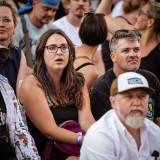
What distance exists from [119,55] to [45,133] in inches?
44.8

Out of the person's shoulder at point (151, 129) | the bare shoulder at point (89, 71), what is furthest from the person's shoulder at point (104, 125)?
the bare shoulder at point (89, 71)

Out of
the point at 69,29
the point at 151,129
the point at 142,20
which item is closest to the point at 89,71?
the point at 142,20

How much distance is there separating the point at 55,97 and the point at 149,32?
6.26ft

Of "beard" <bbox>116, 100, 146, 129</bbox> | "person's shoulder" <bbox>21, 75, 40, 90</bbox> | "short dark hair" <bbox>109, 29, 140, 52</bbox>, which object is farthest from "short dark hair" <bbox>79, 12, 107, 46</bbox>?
"beard" <bbox>116, 100, 146, 129</bbox>

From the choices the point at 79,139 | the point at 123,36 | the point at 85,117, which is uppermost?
the point at 123,36

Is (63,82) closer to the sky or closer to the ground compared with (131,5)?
closer to the ground

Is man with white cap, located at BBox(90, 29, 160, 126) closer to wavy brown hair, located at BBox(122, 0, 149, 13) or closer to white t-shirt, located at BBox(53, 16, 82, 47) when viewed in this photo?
wavy brown hair, located at BBox(122, 0, 149, 13)

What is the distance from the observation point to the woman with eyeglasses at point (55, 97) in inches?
131

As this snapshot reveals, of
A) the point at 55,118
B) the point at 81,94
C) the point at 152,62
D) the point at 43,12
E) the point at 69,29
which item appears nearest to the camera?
the point at 55,118

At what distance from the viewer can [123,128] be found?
8.64 feet

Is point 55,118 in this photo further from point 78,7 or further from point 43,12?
point 78,7

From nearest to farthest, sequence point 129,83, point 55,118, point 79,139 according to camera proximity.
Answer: point 129,83
point 79,139
point 55,118

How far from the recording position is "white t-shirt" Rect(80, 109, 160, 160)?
2562 millimetres

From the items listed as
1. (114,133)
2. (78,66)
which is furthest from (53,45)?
(114,133)
